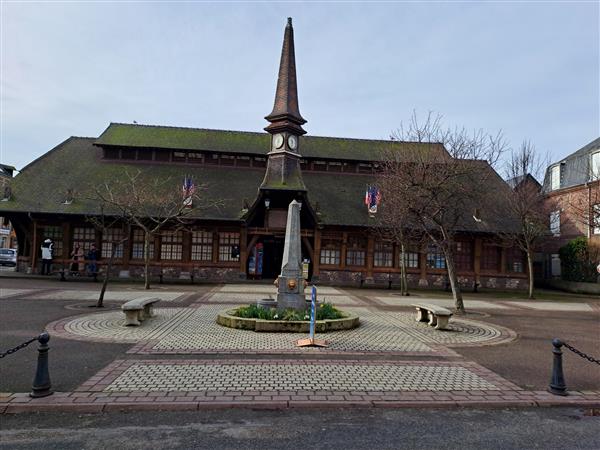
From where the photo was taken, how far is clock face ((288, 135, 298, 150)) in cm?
2714

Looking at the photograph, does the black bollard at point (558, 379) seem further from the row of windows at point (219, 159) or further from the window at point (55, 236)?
the window at point (55, 236)

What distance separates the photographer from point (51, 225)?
26.3 m

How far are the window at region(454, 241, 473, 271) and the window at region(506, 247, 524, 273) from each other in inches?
99.5

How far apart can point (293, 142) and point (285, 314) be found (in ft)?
60.0

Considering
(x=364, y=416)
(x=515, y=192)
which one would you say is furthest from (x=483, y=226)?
(x=364, y=416)

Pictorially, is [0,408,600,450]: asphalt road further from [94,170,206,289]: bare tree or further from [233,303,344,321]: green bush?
[94,170,206,289]: bare tree

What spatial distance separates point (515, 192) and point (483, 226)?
16.2 ft

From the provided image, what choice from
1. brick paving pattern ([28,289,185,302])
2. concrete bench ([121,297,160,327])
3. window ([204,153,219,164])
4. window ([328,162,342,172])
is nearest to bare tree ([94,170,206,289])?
window ([204,153,219,164])

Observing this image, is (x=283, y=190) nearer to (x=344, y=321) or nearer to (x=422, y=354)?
(x=344, y=321)

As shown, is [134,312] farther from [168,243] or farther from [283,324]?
[168,243]

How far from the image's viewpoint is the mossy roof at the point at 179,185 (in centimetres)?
2575

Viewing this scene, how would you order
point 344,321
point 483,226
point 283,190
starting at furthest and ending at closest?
point 483,226 < point 283,190 < point 344,321

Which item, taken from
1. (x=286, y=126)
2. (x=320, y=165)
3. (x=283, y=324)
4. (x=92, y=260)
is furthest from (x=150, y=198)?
(x=283, y=324)

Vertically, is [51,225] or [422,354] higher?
[51,225]
